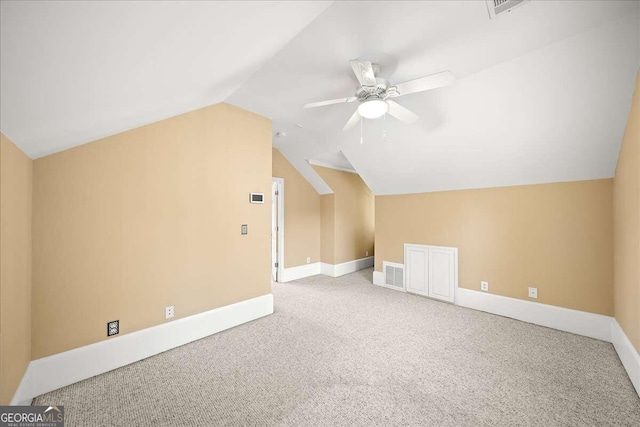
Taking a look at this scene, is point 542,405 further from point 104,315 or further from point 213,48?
point 104,315

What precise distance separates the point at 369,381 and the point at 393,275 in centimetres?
279

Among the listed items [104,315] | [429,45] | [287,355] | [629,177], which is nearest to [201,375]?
[287,355]

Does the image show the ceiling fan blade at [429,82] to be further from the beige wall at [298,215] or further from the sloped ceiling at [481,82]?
the beige wall at [298,215]

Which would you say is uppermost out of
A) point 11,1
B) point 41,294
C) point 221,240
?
point 11,1

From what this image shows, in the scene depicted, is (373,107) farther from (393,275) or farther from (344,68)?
(393,275)

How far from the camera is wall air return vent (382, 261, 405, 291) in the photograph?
4536 mm

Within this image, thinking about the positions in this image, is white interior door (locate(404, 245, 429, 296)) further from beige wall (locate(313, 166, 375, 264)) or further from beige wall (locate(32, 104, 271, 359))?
beige wall (locate(32, 104, 271, 359))

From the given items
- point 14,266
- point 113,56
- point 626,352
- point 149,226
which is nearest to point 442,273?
point 626,352

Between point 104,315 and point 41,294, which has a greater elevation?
point 41,294

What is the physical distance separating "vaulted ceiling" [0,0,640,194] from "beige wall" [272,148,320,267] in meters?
1.92

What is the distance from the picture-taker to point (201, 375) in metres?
2.13

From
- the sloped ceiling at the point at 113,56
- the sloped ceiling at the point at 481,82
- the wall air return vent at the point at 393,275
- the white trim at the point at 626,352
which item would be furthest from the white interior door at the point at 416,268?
the sloped ceiling at the point at 113,56

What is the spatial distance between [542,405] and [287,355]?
202 centimetres

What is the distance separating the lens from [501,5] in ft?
4.91
